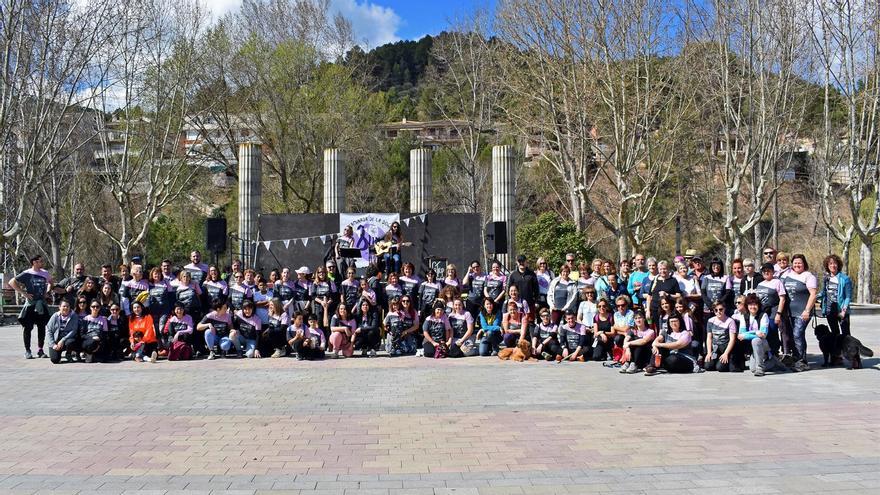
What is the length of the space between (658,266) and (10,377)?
9.77 m

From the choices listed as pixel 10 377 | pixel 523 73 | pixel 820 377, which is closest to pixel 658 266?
pixel 820 377

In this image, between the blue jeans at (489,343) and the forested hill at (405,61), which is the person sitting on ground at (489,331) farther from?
the forested hill at (405,61)

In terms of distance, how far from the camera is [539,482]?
18.4 ft

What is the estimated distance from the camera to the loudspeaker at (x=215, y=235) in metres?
18.7

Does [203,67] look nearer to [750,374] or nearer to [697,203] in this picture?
[697,203]

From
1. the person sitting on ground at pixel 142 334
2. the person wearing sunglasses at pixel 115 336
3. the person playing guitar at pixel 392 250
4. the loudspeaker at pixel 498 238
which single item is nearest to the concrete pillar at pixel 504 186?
the loudspeaker at pixel 498 238

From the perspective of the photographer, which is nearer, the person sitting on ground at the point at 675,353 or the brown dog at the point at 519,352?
the person sitting on ground at the point at 675,353

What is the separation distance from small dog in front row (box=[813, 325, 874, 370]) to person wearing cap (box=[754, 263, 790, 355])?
888 millimetres

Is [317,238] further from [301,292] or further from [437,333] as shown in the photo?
[437,333]

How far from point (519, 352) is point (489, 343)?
86 cm

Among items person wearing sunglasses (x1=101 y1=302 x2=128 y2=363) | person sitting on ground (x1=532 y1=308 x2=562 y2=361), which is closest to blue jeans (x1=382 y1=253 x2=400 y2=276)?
person sitting on ground (x1=532 y1=308 x2=562 y2=361)

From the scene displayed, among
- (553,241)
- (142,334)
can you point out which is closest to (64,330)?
(142,334)

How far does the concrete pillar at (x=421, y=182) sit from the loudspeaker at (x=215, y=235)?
871 centimetres

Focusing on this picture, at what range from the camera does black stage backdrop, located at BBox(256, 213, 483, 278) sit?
66.2 feet
